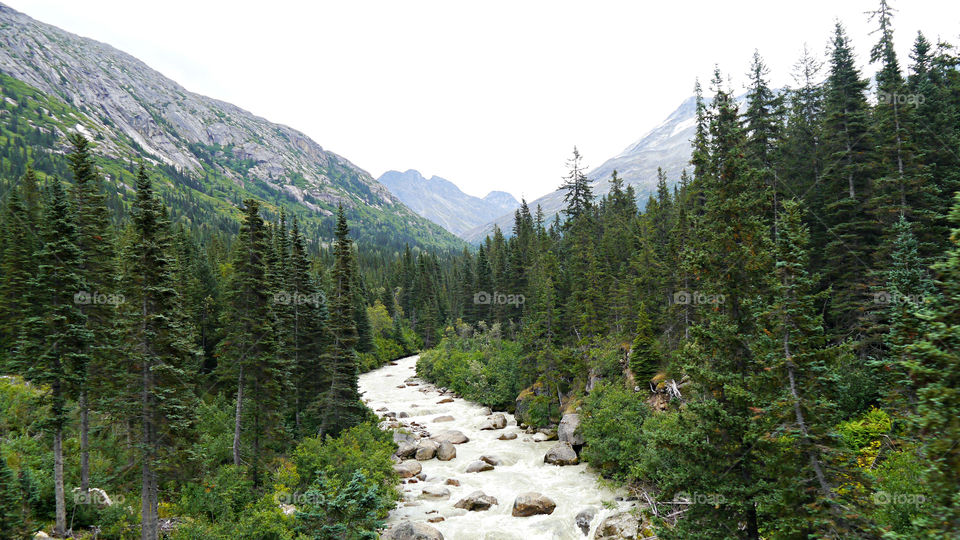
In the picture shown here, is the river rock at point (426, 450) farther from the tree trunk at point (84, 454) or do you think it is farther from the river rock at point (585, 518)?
the tree trunk at point (84, 454)

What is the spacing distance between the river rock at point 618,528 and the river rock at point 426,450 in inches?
610

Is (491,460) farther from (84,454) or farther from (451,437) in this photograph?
(84,454)

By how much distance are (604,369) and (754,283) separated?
22.3 meters

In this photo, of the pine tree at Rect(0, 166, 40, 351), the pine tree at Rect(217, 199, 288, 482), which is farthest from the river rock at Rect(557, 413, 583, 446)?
the pine tree at Rect(0, 166, 40, 351)

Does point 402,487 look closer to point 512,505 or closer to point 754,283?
point 512,505

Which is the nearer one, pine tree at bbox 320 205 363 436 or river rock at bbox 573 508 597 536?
river rock at bbox 573 508 597 536

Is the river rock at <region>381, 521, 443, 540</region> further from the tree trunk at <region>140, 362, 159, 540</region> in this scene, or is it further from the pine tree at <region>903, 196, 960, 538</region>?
the pine tree at <region>903, 196, 960, 538</region>

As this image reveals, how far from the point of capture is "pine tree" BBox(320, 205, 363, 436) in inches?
1172

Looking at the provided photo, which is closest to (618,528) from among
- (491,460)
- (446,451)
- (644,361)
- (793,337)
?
(491,460)

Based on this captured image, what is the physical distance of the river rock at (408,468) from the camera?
2791 cm

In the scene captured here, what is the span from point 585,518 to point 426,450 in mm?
14853

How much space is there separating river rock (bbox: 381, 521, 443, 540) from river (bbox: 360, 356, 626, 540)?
3.78 feet

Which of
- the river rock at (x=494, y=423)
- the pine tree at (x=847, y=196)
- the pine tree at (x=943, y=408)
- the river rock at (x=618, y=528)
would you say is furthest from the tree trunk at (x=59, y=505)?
the pine tree at (x=847, y=196)

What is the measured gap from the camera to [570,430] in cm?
3167
